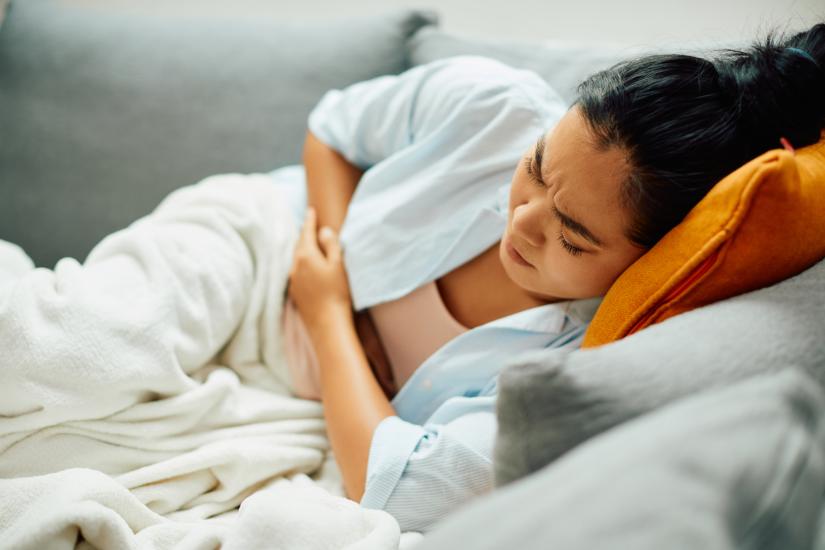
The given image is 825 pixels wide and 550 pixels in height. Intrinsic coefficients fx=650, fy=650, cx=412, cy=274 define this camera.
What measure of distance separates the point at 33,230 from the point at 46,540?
0.80 metres

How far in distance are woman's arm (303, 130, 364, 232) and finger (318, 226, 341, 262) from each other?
0.02 m

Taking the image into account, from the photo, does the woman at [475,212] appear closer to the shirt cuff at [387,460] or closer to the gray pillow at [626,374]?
the shirt cuff at [387,460]

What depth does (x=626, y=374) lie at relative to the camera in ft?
1.60

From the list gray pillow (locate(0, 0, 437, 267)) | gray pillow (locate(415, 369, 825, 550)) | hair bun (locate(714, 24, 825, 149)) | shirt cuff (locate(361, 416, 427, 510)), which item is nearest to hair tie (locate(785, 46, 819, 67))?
hair bun (locate(714, 24, 825, 149))

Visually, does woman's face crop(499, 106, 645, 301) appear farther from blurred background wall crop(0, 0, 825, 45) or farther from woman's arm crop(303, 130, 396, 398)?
blurred background wall crop(0, 0, 825, 45)

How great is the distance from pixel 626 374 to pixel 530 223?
0.27 m

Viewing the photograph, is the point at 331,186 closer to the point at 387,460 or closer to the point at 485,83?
the point at 485,83

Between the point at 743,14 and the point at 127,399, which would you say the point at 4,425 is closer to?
the point at 127,399

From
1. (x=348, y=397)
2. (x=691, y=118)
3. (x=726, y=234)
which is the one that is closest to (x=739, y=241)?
(x=726, y=234)

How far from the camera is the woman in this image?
2.12 feet

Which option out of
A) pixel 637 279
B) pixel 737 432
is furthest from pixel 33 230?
pixel 737 432

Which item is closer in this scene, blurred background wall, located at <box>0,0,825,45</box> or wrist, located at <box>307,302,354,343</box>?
wrist, located at <box>307,302,354,343</box>

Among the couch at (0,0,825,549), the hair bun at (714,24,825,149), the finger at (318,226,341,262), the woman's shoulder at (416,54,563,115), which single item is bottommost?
the finger at (318,226,341,262)

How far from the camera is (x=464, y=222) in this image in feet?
2.96
